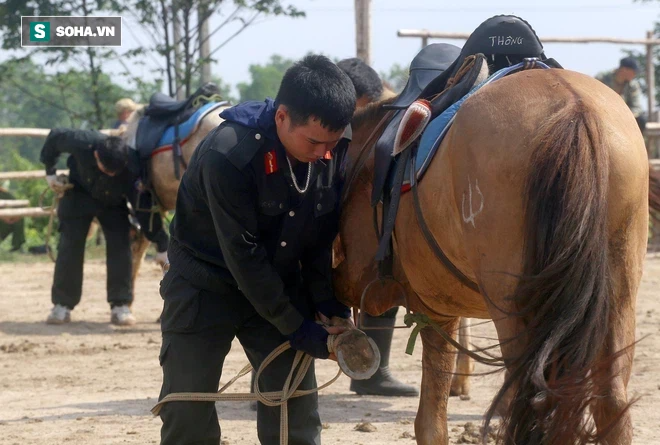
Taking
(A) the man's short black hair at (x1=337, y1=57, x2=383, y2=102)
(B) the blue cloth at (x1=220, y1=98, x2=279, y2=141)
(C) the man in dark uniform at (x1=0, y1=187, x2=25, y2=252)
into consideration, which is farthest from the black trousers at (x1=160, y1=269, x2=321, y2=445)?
(C) the man in dark uniform at (x1=0, y1=187, x2=25, y2=252)

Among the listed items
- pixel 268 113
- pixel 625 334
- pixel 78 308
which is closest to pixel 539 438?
pixel 625 334

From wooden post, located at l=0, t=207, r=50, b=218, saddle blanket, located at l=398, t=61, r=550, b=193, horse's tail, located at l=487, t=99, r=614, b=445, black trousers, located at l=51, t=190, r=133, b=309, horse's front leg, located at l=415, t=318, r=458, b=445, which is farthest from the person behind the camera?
wooden post, located at l=0, t=207, r=50, b=218

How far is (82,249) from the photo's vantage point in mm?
7938

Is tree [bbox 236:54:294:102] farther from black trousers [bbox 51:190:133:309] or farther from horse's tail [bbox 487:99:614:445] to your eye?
horse's tail [bbox 487:99:614:445]

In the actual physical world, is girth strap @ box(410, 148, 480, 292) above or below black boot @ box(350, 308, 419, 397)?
above

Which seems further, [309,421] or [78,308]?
[78,308]

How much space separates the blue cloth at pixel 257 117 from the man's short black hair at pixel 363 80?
5.59 ft

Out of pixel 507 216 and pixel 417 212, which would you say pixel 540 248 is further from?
pixel 417 212

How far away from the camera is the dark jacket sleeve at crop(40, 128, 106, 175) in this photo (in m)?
7.57

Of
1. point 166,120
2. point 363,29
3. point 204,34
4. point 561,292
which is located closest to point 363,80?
point 561,292

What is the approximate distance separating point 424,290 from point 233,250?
652mm

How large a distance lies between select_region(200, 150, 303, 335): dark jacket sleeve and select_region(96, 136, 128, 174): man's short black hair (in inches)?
177

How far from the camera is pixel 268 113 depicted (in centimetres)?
318

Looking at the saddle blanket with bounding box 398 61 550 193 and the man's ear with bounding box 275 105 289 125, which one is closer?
the saddle blanket with bounding box 398 61 550 193
